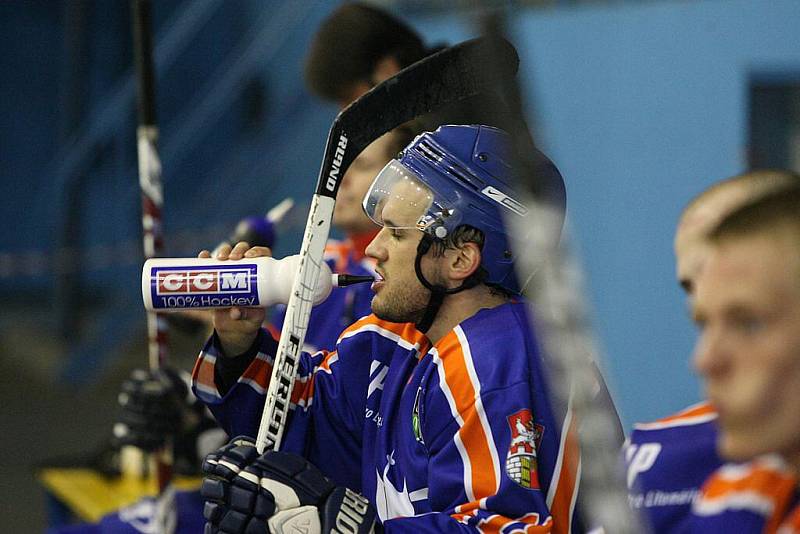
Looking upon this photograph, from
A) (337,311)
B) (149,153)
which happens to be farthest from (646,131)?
(149,153)

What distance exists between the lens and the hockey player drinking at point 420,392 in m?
1.51

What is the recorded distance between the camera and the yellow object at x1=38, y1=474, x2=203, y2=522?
3.03 metres

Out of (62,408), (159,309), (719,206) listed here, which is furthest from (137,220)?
(719,206)

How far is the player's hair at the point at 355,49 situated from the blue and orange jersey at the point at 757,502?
1662 mm

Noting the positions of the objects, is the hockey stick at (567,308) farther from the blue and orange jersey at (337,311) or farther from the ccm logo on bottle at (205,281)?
the blue and orange jersey at (337,311)

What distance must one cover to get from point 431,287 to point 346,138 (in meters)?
0.25

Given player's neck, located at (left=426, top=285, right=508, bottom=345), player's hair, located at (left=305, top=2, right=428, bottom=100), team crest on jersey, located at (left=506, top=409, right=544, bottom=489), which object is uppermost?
player's hair, located at (left=305, top=2, right=428, bottom=100)

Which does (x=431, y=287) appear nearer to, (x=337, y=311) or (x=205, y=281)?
(x=205, y=281)

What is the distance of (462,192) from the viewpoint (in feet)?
5.69

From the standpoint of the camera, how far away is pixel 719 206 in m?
1.50

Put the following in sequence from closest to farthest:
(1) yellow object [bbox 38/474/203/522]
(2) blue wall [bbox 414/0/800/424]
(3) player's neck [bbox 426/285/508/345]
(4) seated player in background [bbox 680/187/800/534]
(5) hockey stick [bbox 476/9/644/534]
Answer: (5) hockey stick [bbox 476/9/644/534]
(4) seated player in background [bbox 680/187/800/534]
(3) player's neck [bbox 426/285/508/345]
(1) yellow object [bbox 38/474/203/522]
(2) blue wall [bbox 414/0/800/424]

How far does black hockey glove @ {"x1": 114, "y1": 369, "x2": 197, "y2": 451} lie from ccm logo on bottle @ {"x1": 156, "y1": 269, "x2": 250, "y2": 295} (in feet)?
2.95

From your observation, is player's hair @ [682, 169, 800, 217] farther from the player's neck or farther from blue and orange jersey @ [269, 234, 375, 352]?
blue and orange jersey @ [269, 234, 375, 352]

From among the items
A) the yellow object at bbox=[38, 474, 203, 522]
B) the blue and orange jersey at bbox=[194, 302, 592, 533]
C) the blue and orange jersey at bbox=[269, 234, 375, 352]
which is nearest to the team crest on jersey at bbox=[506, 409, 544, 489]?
the blue and orange jersey at bbox=[194, 302, 592, 533]
